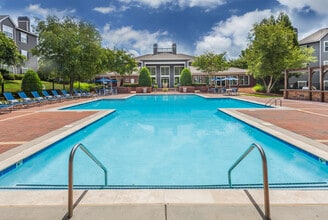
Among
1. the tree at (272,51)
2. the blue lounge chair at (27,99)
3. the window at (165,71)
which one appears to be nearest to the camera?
the blue lounge chair at (27,99)

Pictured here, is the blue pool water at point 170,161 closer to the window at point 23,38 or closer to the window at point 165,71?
the window at point 23,38

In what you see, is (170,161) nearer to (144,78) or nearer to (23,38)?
(144,78)

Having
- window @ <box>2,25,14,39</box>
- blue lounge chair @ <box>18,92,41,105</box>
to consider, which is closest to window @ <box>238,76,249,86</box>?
window @ <box>2,25,14,39</box>

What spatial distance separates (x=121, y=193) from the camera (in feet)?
14.2

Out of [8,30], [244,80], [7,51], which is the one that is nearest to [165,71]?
[244,80]

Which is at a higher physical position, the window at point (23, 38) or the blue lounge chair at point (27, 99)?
the window at point (23, 38)

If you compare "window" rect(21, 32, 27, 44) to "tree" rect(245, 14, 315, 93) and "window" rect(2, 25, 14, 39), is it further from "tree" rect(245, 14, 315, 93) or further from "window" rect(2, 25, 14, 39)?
"tree" rect(245, 14, 315, 93)

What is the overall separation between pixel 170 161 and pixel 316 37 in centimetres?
4223

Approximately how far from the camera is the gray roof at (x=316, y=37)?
131ft

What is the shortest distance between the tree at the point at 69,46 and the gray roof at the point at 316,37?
30.6 m

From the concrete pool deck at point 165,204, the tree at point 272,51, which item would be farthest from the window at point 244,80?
the concrete pool deck at point 165,204

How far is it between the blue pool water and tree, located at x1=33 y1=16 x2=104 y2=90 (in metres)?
19.9

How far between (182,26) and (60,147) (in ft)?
129

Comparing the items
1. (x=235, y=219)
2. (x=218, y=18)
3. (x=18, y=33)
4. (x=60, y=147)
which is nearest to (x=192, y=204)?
(x=235, y=219)
